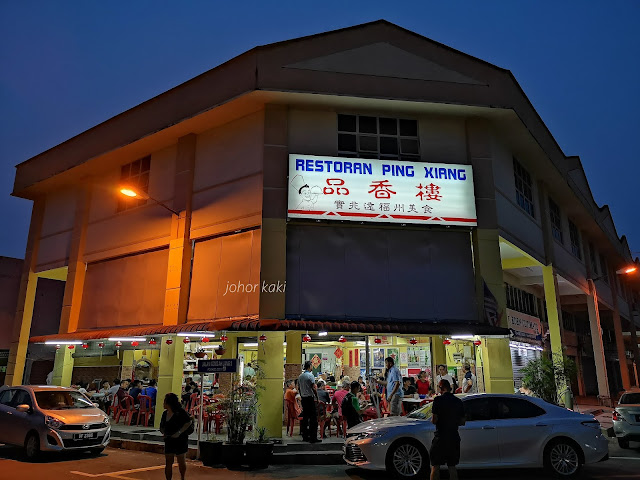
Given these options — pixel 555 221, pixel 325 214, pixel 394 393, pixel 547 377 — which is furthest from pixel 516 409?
pixel 555 221

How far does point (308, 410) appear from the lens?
40.5 ft

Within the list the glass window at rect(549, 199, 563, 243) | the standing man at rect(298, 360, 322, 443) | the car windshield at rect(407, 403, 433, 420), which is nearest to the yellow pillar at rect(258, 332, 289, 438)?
the standing man at rect(298, 360, 322, 443)

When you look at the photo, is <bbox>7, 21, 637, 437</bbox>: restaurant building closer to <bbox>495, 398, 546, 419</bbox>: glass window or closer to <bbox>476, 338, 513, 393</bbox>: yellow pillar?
<bbox>476, 338, 513, 393</bbox>: yellow pillar

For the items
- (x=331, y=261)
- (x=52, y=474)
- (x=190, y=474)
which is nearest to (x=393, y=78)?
(x=331, y=261)

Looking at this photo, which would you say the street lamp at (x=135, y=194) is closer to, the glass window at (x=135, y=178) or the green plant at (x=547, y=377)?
the glass window at (x=135, y=178)

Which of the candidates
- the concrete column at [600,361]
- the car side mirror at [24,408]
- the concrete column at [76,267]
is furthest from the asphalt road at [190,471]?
the concrete column at [600,361]

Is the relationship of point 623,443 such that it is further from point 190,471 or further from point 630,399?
point 190,471

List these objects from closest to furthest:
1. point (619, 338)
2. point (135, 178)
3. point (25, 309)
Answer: point (135, 178) → point (25, 309) → point (619, 338)

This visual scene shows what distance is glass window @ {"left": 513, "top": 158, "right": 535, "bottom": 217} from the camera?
18534 mm

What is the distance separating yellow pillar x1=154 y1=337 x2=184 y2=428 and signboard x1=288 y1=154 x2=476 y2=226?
5543mm

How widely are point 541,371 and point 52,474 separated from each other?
13086 mm

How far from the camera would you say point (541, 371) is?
593 inches

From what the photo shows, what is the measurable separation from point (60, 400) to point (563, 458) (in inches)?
432

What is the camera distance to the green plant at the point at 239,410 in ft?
34.9
